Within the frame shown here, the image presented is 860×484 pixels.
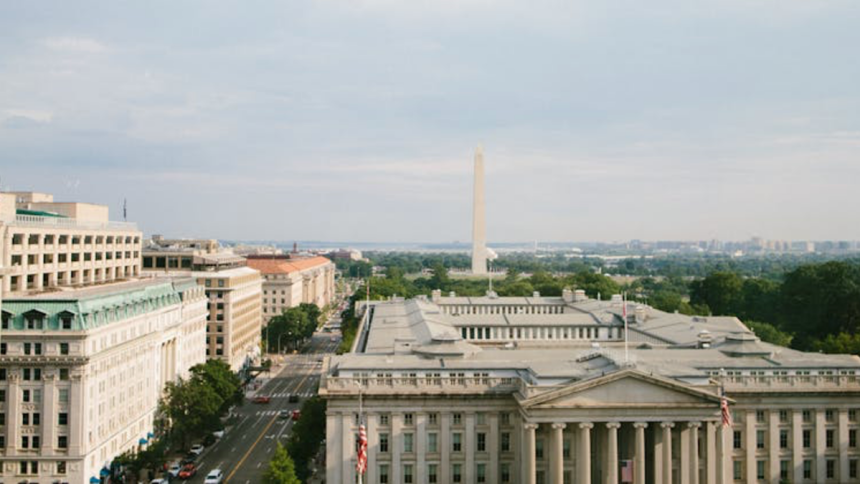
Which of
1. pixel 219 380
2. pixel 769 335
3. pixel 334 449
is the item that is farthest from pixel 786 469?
pixel 219 380

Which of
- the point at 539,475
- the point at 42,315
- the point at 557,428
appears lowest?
the point at 539,475

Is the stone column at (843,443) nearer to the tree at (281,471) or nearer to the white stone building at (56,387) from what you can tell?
the tree at (281,471)

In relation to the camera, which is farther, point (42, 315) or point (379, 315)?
point (379, 315)

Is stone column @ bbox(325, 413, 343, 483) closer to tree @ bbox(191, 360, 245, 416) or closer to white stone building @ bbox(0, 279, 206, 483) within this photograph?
white stone building @ bbox(0, 279, 206, 483)

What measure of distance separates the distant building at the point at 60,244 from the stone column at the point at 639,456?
54.9 m

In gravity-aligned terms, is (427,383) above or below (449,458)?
above

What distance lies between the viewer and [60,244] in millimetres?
102312

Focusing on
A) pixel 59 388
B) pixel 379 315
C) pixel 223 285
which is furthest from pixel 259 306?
pixel 59 388

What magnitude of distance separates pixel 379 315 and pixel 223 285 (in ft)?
103

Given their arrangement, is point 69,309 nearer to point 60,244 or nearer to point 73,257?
point 60,244

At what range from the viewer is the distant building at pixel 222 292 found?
14712cm

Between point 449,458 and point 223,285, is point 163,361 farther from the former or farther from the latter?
point 449,458

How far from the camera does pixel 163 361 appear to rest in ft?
367

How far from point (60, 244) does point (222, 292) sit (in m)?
46.5
